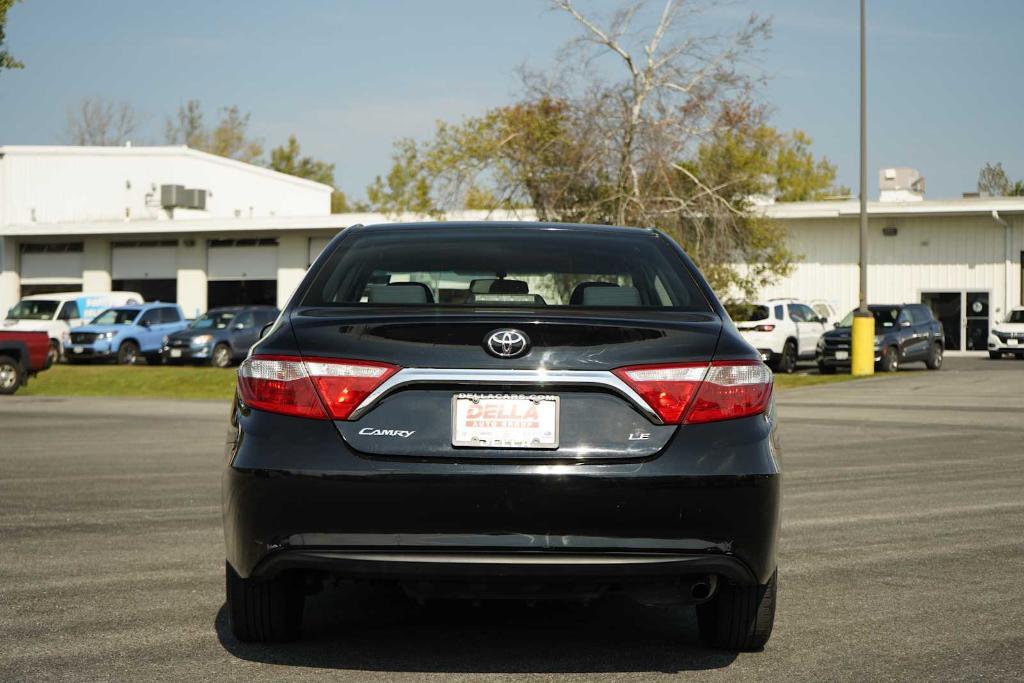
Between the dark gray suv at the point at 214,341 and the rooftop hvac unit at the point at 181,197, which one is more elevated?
Result: the rooftop hvac unit at the point at 181,197

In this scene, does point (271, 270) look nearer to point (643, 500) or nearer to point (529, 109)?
point (529, 109)

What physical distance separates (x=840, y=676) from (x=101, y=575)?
373 cm

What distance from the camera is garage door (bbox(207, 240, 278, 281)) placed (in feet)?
177

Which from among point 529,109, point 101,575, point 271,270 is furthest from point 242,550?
point 271,270

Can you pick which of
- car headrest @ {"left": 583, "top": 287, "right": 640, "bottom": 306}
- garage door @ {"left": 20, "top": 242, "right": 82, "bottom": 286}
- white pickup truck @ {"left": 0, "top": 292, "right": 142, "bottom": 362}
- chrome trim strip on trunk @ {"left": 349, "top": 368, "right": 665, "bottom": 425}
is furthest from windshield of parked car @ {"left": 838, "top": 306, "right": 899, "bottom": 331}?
garage door @ {"left": 20, "top": 242, "right": 82, "bottom": 286}

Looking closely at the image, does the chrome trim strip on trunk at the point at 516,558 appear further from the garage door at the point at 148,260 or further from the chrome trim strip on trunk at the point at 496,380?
the garage door at the point at 148,260

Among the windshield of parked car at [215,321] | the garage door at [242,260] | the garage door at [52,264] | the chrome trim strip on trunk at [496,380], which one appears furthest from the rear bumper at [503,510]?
the garage door at [52,264]

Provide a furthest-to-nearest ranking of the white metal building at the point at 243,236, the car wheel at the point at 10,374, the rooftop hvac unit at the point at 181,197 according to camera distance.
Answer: the rooftop hvac unit at the point at 181,197
the white metal building at the point at 243,236
the car wheel at the point at 10,374

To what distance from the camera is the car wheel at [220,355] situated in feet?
124

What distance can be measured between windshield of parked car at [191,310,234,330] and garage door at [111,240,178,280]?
16.5m

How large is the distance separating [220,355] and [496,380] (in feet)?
113

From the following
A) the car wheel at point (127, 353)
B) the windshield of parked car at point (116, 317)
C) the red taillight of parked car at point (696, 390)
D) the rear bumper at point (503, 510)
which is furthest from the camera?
the windshield of parked car at point (116, 317)

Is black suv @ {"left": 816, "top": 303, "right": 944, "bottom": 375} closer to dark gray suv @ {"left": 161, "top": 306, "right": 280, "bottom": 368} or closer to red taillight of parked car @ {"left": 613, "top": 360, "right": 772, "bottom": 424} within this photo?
dark gray suv @ {"left": 161, "top": 306, "right": 280, "bottom": 368}

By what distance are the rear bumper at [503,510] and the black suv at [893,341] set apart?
28005 mm
